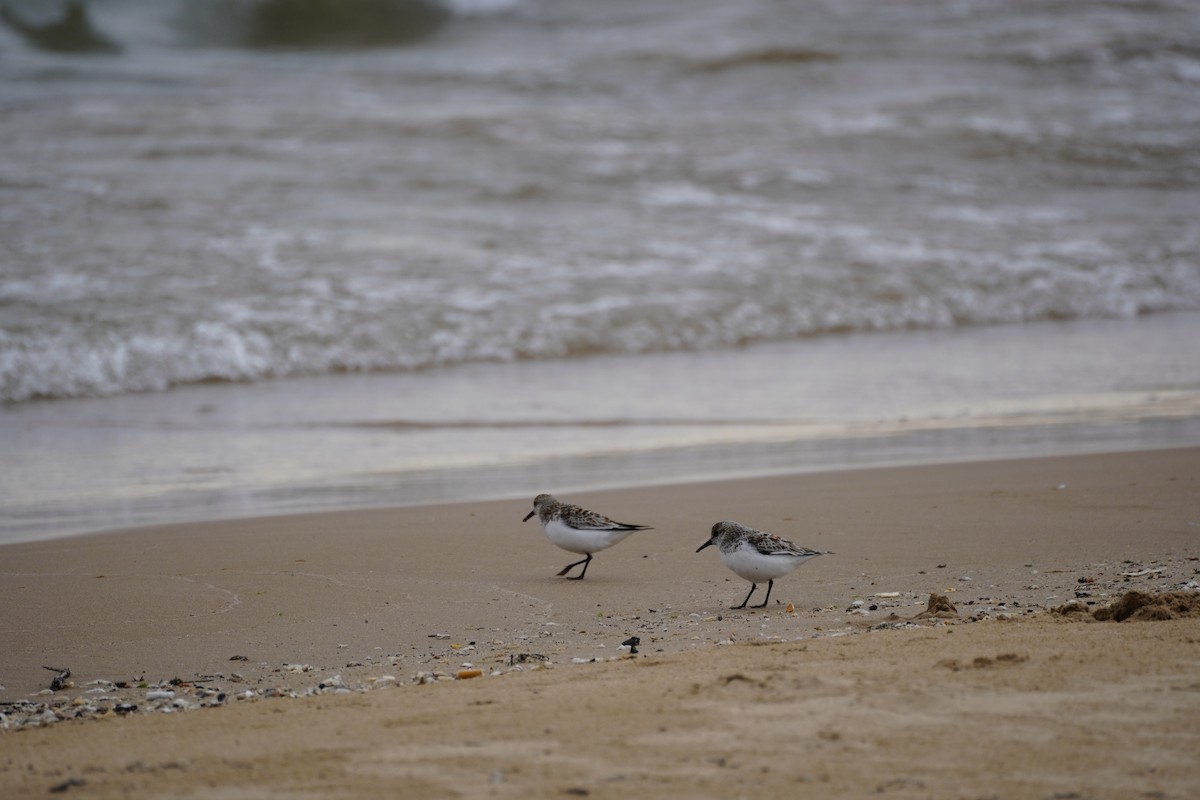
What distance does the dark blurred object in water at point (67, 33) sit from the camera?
22.2m

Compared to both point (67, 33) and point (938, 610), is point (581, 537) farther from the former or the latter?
point (67, 33)

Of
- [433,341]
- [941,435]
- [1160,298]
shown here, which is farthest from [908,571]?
[1160,298]

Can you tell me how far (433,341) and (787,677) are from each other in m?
8.58

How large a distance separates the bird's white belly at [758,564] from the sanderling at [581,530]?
54 cm

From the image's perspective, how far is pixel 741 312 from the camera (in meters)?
12.6

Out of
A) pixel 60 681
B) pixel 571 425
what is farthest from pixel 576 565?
pixel 571 425

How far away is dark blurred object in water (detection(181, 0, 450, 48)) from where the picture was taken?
2405cm

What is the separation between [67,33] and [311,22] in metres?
4.51

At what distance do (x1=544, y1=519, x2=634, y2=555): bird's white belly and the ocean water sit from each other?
1661mm

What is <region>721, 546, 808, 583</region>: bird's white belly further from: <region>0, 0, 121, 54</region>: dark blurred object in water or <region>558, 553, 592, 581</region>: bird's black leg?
<region>0, 0, 121, 54</region>: dark blurred object in water

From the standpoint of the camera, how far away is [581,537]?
5.17m

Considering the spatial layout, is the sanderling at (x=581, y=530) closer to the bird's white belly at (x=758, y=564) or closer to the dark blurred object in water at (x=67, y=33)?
the bird's white belly at (x=758, y=564)

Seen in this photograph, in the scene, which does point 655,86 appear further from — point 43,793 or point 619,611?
point 43,793

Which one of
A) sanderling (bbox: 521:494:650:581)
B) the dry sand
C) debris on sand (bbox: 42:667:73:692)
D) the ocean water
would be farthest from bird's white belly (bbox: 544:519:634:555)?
debris on sand (bbox: 42:667:73:692)
